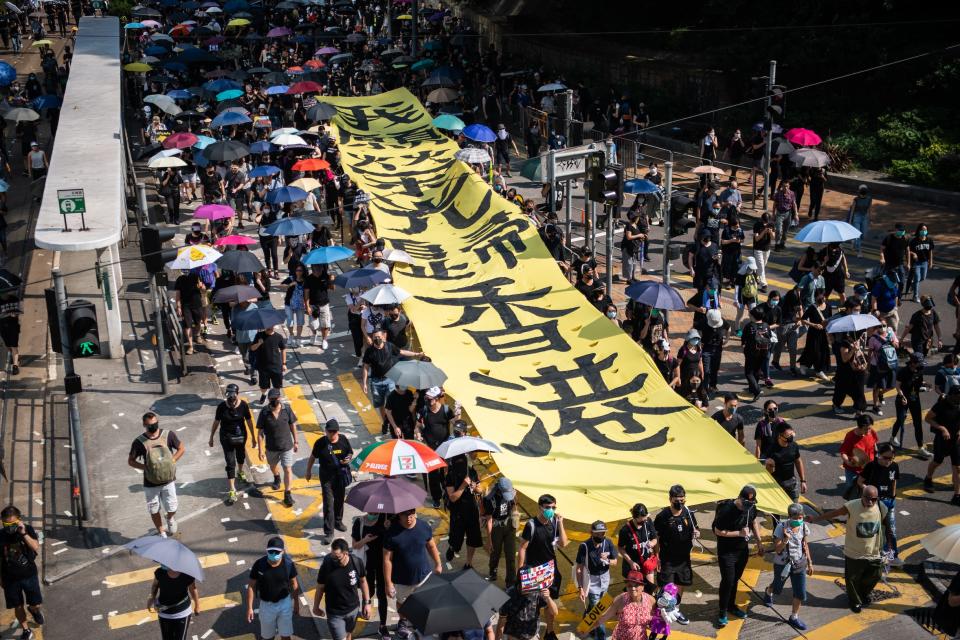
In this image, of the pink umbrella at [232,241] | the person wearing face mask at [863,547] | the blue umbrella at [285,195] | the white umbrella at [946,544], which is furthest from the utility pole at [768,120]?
the white umbrella at [946,544]

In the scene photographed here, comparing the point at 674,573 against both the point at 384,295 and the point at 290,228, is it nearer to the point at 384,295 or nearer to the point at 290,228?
the point at 384,295

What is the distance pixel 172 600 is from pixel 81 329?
5.10 metres

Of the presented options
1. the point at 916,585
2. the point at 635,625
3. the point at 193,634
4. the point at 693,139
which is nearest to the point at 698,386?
the point at 916,585

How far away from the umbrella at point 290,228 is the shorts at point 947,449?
11.7m

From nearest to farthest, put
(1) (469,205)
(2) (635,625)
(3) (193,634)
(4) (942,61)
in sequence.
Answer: (2) (635,625) → (3) (193,634) → (1) (469,205) → (4) (942,61)

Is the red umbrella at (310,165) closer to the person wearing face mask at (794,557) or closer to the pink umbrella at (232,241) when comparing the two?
the pink umbrella at (232,241)

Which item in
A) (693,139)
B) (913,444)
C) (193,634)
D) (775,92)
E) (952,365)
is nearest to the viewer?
(193,634)

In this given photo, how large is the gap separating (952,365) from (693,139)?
20.5m

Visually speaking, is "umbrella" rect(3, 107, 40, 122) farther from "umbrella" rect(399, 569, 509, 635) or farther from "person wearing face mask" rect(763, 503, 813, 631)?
"person wearing face mask" rect(763, 503, 813, 631)

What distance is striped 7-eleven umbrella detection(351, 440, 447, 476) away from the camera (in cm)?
1286

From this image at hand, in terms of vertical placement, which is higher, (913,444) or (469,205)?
(469,205)

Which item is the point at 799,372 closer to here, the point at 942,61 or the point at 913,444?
the point at 913,444

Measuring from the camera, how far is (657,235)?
26531 mm

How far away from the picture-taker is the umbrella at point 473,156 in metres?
25.9
